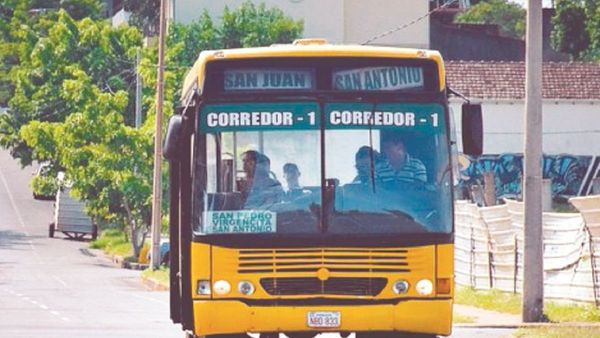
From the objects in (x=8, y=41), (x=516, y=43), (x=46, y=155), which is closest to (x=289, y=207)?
(x=46, y=155)

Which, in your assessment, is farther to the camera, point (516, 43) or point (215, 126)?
point (516, 43)

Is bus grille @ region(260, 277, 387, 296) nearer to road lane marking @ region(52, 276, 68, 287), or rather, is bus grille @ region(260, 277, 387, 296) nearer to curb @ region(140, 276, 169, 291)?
curb @ region(140, 276, 169, 291)

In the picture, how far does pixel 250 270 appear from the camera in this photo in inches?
651

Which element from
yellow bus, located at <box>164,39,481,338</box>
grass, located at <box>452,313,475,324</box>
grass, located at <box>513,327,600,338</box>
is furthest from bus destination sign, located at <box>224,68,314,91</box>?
grass, located at <box>452,313,475,324</box>

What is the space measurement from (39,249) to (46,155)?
3656 mm

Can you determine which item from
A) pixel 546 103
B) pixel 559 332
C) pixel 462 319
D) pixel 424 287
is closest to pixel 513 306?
pixel 462 319

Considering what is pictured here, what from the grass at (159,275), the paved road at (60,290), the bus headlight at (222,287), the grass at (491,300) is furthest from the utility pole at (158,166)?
the bus headlight at (222,287)

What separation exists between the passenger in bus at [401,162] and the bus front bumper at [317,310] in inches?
47.3

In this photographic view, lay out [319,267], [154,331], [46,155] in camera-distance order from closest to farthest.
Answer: [319,267], [154,331], [46,155]

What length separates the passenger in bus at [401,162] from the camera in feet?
54.9

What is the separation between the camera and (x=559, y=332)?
22.5 metres

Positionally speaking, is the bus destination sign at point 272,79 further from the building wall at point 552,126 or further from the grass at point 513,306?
the building wall at point 552,126

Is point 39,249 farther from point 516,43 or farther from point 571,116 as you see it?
point 516,43

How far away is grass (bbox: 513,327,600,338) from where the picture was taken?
21864 millimetres
